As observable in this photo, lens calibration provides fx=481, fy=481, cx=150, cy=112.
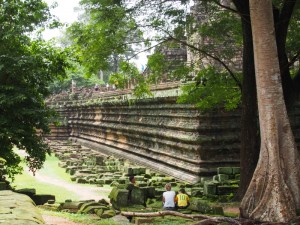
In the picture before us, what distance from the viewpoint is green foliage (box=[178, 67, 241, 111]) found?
1134cm

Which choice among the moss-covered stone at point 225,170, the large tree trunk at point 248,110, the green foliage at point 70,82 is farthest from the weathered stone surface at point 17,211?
the green foliage at point 70,82

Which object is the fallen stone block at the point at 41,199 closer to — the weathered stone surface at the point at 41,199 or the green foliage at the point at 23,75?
the weathered stone surface at the point at 41,199

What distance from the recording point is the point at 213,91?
37.2 ft

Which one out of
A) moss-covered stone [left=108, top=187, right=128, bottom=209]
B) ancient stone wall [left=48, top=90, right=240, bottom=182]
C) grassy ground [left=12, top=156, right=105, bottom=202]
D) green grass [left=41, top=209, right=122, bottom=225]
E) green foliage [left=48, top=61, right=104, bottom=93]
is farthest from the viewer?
green foliage [left=48, top=61, right=104, bottom=93]

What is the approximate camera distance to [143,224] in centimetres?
822

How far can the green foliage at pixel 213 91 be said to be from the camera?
37.2 ft

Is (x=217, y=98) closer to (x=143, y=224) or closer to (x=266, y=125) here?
(x=266, y=125)

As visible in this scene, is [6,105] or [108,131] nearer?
[6,105]

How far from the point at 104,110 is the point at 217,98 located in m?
Result: 16.8

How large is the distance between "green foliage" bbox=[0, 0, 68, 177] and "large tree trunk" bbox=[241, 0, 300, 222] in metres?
5.75

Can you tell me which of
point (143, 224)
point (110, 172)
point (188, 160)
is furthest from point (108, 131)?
point (143, 224)

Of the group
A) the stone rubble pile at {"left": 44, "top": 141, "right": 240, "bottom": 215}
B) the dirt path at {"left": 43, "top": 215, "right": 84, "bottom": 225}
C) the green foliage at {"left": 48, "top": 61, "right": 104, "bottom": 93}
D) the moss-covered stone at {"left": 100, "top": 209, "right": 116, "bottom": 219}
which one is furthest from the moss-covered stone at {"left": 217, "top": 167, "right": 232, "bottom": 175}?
the green foliage at {"left": 48, "top": 61, "right": 104, "bottom": 93}

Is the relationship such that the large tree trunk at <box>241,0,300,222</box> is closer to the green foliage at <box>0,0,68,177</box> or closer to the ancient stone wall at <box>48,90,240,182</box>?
the green foliage at <box>0,0,68,177</box>

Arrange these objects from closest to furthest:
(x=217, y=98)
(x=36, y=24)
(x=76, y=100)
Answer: (x=217, y=98) → (x=36, y=24) → (x=76, y=100)
